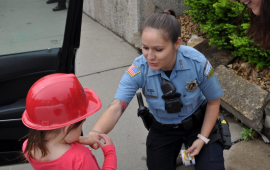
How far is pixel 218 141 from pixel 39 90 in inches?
53.4

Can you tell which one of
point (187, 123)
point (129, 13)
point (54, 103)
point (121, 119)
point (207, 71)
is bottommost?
point (121, 119)

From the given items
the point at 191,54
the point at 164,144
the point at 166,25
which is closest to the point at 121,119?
the point at 164,144

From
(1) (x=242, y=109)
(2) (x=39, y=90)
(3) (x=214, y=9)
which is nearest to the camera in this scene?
(2) (x=39, y=90)

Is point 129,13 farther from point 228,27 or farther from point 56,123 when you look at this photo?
point 56,123

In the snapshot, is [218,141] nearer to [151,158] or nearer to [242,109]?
[151,158]

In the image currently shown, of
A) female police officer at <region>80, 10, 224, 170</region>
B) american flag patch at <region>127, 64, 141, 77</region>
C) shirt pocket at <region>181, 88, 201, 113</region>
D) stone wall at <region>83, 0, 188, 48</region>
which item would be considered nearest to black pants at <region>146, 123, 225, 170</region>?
female police officer at <region>80, 10, 224, 170</region>

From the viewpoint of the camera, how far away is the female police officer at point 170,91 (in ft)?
5.90

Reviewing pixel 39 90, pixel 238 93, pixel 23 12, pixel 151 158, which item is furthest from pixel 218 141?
pixel 23 12

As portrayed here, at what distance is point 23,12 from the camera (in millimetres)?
2008

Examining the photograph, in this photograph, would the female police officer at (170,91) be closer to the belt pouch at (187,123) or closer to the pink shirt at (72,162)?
the belt pouch at (187,123)

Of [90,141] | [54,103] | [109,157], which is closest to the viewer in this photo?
[54,103]

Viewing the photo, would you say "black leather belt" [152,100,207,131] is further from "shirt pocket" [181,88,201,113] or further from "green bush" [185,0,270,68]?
"green bush" [185,0,270,68]

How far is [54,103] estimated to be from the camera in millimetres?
1367

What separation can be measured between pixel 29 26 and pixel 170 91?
108cm
